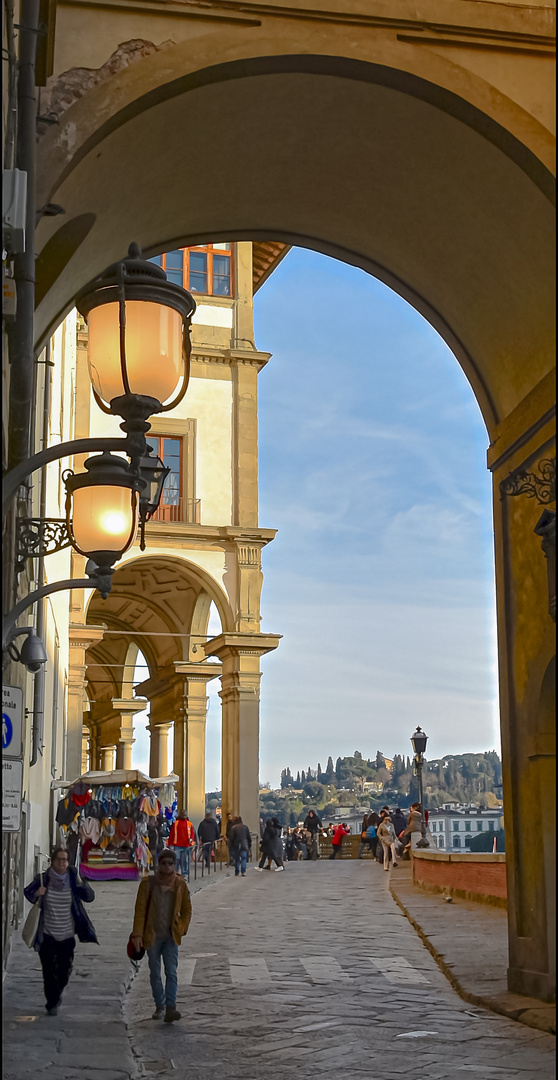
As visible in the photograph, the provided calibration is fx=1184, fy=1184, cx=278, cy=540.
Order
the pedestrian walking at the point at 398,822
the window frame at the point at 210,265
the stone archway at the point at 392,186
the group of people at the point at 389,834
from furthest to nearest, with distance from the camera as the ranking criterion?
1. the pedestrian walking at the point at 398,822
2. the window frame at the point at 210,265
3. the group of people at the point at 389,834
4. the stone archway at the point at 392,186

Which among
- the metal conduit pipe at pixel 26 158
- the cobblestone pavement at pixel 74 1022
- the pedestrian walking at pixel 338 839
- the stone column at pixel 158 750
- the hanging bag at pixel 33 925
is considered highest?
the metal conduit pipe at pixel 26 158

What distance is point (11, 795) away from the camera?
6320 millimetres

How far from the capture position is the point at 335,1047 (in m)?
7.62

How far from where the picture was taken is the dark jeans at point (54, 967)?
8.66 m

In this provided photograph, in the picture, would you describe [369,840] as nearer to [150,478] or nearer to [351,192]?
[351,192]

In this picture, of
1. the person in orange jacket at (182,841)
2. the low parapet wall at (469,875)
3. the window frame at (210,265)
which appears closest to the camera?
the low parapet wall at (469,875)

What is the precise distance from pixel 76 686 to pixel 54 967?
19156 millimetres

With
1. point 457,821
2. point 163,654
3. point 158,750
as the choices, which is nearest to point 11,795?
point 163,654

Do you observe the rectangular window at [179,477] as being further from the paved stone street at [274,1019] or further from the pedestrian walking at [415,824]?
the paved stone street at [274,1019]

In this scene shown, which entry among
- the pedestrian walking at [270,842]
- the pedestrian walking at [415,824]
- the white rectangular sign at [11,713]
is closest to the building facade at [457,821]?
the pedestrian walking at [415,824]

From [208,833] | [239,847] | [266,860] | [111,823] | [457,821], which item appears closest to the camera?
[111,823]

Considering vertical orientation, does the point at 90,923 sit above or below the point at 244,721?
below

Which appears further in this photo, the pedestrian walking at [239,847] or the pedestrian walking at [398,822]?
the pedestrian walking at [398,822]

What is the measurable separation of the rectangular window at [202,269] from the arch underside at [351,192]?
75.3 feet
